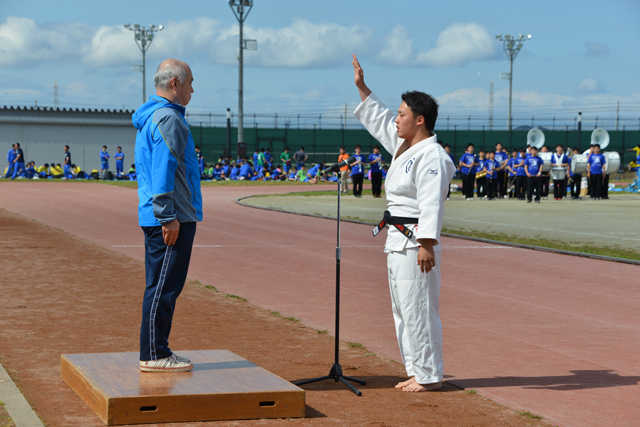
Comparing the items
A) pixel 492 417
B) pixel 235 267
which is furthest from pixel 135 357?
pixel 235 267

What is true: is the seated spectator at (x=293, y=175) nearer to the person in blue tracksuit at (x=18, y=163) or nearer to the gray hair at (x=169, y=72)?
the person in blue tracksuit at (x=18, y=163)

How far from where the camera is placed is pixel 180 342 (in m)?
6.49

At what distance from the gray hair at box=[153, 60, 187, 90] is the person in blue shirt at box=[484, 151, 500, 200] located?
25937 mm

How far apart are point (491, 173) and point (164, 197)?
2660cm

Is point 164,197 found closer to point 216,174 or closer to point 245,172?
point 216,174

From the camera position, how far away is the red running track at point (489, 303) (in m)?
5.32

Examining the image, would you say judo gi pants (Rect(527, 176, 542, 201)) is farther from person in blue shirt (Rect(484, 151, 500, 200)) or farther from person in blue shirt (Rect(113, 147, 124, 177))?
person in blue shirt (Rect(113, 147, 124, 177))

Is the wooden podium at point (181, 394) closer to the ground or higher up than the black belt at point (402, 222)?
closer to the ground

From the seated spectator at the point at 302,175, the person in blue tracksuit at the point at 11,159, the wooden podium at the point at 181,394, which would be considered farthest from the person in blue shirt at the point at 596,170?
the person in blue tracksuit at the point at 11,159

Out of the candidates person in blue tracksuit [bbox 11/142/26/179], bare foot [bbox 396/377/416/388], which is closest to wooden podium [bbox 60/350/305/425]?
bare foot [bbox 396/377/416/388]

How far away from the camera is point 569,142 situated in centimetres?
6341

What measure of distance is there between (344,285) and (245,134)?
172 feet

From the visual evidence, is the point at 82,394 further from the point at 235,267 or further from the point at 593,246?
the point at 593,246

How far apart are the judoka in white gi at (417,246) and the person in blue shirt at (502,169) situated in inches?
942
